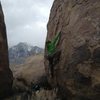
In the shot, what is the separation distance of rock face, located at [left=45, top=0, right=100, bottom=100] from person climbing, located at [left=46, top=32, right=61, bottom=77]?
0.17 ft

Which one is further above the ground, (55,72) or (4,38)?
(4,38)

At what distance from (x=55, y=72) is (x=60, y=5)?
1711mm

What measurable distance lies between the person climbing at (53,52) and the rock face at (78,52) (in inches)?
2.0

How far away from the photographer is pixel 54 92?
8.71 m

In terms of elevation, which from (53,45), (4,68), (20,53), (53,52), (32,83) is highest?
(20,53)

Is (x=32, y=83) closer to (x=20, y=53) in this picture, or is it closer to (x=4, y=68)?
(x=4, y=68)

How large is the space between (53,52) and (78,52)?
1.16m

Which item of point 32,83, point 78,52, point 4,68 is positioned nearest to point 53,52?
point 78,52

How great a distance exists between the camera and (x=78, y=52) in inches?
290

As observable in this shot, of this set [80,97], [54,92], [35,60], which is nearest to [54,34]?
[54,92]

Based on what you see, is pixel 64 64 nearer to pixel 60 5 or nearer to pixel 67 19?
pixel 67 19

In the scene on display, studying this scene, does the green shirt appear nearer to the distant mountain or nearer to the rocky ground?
the rocky ground

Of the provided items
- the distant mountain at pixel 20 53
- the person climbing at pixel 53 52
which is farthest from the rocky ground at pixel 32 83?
the distant mountain at pixel 20 53

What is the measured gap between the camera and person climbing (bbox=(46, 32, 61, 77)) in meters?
8.28
